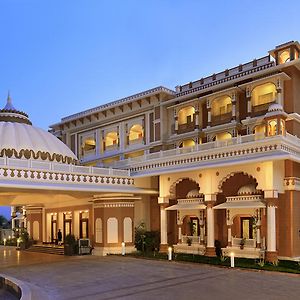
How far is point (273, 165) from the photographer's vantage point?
723 inches

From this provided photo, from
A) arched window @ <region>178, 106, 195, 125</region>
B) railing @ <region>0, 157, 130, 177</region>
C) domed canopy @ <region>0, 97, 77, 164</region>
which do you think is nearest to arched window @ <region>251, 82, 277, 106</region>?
arched window @ <region>178, 106, 195, 125</region>

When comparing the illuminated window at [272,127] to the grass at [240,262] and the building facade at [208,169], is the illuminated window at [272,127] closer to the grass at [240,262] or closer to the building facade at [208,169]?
the building facade at [208,169]

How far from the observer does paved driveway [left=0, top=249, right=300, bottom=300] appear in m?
11.8

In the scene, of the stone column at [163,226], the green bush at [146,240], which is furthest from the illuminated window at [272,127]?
the green bush at [146,240]

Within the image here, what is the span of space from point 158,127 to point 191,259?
1158 centimetres

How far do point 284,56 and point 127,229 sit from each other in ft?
44.2

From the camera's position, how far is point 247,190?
2017 cm

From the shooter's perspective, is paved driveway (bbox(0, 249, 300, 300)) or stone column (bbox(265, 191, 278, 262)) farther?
stone column (bbox(265, 191, 278, 262))

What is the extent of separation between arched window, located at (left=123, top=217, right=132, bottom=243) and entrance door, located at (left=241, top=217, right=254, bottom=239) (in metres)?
6.65

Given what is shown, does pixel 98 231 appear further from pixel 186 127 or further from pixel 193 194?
pixel 186 127

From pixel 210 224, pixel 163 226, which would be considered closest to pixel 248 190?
pixel 210 224

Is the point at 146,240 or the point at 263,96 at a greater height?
the point at 263,96

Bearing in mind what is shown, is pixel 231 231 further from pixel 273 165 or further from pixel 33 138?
pixel 33 138

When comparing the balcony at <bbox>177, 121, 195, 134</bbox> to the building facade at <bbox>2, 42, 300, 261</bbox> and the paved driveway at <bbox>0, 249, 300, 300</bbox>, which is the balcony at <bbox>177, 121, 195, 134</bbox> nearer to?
the building facade at <bbox>2, 42, 300, 261</bbox>
